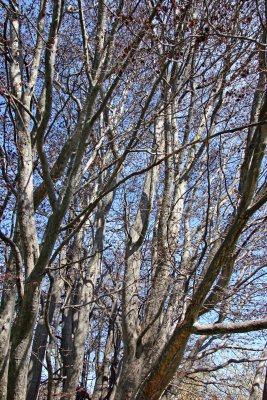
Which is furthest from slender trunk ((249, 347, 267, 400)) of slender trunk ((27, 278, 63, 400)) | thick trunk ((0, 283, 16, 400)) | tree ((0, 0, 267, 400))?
thick trunk ((0, 283, 16, 400))

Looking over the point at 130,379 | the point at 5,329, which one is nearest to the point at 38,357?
the point at 130,379

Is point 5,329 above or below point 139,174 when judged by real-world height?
below

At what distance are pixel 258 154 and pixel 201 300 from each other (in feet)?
3.68

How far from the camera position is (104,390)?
787 centimetres

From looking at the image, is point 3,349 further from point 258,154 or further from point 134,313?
point 258,154

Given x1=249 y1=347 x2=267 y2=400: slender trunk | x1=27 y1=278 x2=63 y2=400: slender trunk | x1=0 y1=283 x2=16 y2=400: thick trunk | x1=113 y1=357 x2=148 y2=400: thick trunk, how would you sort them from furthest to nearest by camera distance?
x1=27 y1=278 x2=63 y2=400: slender trunk < x1=249 y1=347 x2=267 y2=400: slender trunk < x1=113 y1=357 x2=148 y2=400: thick trunk < x1=0 y1=283 x2=16 y2=400: thick trunk

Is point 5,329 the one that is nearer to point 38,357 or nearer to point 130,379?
point 130,379

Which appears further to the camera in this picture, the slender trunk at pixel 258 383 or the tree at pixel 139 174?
the slender trunk at pixel 258 383

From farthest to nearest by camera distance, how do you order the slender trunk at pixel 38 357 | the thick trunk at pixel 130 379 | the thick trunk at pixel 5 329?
the slender trunk at pixel 38 357, the thick trunk at pixel 130 379, the thick trunk at pixel 5 329

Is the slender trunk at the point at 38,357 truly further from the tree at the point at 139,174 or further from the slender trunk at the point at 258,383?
the slender trunk at the point at 258,383

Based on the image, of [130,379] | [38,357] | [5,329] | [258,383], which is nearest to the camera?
[5,329]

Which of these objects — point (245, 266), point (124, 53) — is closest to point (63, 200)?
point (124, 53)

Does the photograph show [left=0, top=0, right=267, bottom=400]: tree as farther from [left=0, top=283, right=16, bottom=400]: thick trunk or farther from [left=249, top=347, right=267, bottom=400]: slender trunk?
[left=249, top=347, right=267, bottom=400]: slender trunk

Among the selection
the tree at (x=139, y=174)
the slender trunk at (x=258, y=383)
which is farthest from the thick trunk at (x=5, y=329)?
the slender trunk at (x=258, y=383)
